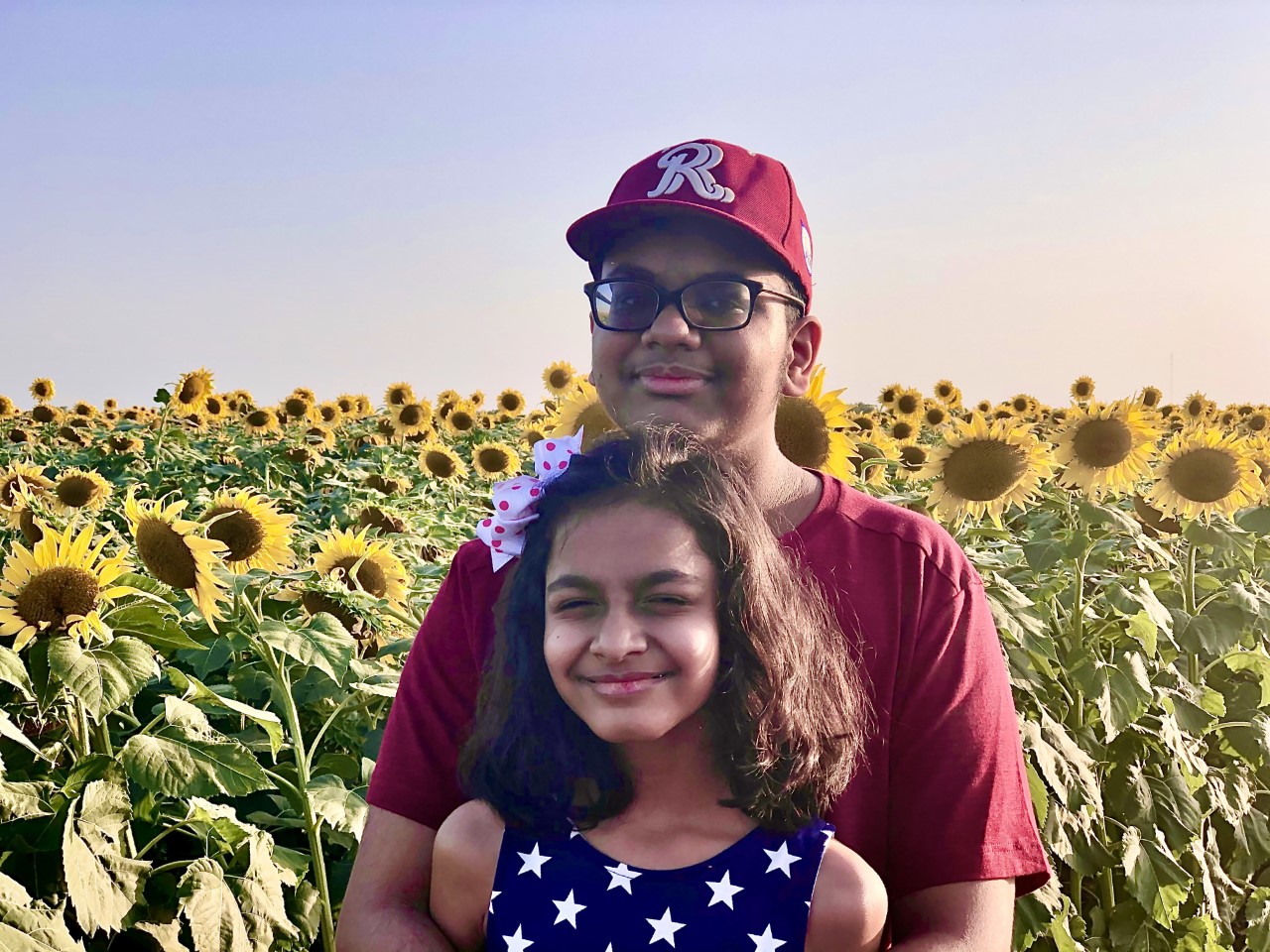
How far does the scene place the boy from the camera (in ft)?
6.21

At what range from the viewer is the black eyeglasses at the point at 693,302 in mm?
2104

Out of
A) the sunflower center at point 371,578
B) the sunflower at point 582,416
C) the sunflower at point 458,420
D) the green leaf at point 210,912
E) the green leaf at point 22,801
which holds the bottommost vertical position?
the green leaf at point 210,912

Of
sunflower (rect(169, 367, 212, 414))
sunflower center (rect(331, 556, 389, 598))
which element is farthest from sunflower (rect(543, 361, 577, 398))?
sunflower center (rect(331, 556, 389, 598))

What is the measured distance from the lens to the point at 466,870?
1790mm

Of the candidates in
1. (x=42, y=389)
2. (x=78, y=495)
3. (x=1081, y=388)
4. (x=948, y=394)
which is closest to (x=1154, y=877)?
(x=78, y=495)

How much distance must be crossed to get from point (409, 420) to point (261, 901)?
314 inches

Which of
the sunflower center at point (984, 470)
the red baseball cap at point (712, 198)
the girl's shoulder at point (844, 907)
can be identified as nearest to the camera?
the girl's shoulder at point (844, 907)

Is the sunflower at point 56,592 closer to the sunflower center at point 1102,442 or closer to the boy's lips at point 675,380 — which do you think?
the boy's lips at point 675,380

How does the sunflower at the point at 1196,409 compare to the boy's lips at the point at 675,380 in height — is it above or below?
above

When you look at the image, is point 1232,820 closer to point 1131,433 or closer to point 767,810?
point 1131,433

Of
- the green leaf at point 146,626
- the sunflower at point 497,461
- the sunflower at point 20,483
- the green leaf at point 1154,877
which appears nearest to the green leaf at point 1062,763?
the green leaf at point 1154,877

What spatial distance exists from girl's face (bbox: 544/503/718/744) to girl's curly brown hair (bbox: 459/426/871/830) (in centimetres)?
4

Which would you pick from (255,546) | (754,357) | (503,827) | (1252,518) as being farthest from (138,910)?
(1252,518)

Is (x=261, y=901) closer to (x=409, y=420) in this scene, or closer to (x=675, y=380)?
(x=675, y=380)
